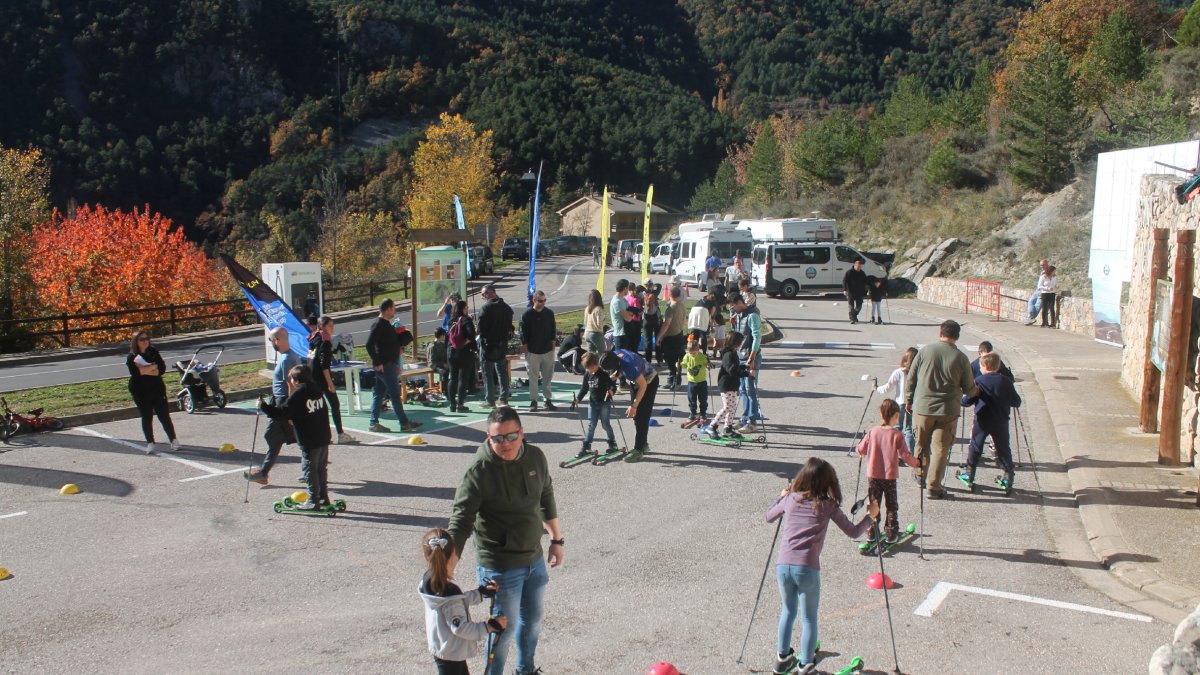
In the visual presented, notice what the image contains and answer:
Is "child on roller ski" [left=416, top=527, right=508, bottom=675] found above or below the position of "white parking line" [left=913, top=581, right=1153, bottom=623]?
above

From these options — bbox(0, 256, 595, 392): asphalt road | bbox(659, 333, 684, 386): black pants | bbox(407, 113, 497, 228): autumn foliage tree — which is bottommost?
bbox(0, 256, 595, 392): asphalt road

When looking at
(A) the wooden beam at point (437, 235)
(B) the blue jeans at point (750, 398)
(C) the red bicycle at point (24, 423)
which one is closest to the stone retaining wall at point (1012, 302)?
(B) the blue jeans at point (750, 398)

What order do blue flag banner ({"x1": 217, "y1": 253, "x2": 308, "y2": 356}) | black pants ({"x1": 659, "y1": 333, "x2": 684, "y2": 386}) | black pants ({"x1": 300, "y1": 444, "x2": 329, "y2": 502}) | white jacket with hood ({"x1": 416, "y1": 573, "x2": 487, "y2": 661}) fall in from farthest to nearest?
black pants ({"x1": 659, "y1": 333, "x2": 684, "y2": 386}) < blue flag banner ({"x1": 217, "y1": 253, "x2": 308, "y2": 356}) < black pants ({"x1": 300, "y1": 444, "x2": 329, "y2": 502}) < white jacket with hood ({"x1": 416, "y1": 573, "x2": 487, "y2": 661})

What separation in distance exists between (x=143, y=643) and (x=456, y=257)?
1164cm

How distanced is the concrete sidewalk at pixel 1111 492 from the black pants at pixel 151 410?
990 cm

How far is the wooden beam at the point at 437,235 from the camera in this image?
1564 centimetres

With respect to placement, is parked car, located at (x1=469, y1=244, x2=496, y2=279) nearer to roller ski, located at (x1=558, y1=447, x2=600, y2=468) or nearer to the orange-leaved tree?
the orange-leaved tree

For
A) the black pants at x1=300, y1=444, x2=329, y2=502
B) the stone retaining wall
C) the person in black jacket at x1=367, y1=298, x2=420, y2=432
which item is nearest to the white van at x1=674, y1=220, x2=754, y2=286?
the stone retaining wall

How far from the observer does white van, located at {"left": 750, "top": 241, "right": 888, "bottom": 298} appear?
33688 millimetres

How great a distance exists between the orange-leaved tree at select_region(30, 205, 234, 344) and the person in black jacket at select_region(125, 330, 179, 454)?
18058 mm

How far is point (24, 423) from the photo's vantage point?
1197cm

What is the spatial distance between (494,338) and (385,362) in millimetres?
1941

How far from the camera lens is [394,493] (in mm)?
9312

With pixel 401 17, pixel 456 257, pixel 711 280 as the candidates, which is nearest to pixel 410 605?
pixel 456 257
